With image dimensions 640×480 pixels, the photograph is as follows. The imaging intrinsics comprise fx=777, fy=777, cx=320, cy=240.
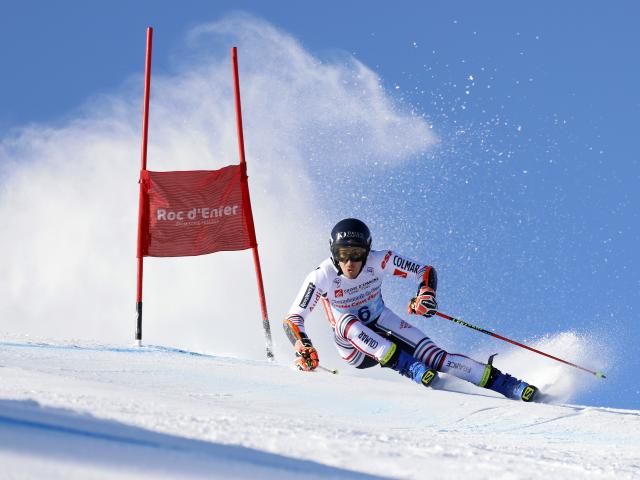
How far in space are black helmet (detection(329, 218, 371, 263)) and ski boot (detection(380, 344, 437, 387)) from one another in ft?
2.90

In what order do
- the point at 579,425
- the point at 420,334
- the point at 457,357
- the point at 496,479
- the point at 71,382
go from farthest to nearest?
1. the point at 420,334
2. the point at 457,357
3. the point at 579,425
4. the point at 71,382
5. the point at 496,479

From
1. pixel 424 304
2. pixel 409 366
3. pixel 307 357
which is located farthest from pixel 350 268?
pixel 409 366

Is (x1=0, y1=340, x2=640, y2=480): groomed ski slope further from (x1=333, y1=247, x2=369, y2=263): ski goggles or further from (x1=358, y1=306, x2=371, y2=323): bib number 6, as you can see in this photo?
(x1=333, y1=247, x2=369, y2=263): ski goggles

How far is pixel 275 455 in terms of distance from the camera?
7.16 feet

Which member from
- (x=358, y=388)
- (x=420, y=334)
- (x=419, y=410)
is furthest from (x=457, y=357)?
(x=419, y=410)

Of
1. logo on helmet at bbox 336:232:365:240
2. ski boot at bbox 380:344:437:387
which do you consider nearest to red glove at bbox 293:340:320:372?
ski boot at bbox 380:344:437:387

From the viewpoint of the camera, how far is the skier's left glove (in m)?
6.31

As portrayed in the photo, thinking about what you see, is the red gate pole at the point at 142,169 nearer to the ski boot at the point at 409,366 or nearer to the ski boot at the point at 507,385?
the ski boot at the point at 409,366

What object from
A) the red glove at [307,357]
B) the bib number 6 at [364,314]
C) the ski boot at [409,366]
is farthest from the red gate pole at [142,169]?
the ski boot at [409,366]

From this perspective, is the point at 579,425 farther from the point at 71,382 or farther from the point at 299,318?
the point at 71,382

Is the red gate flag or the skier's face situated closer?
the skier's face

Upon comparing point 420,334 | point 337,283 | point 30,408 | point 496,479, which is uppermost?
point 337,283

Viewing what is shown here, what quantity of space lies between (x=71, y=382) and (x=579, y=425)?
2983 millimetres

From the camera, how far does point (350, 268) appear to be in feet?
21.1
